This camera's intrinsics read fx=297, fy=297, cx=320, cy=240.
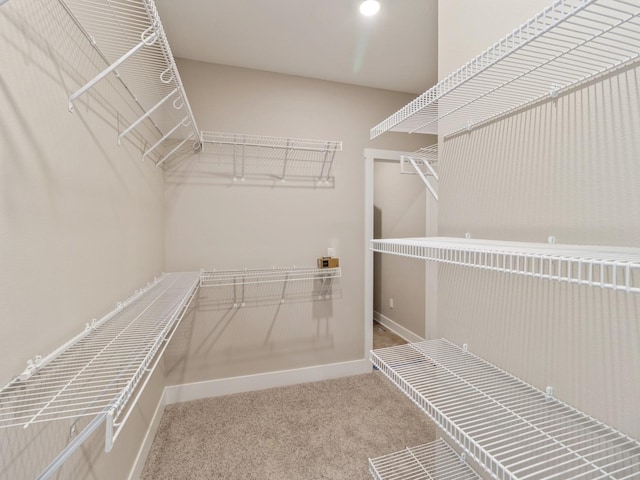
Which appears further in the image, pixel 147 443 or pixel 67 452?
pixel 147 443

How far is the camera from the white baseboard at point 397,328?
3.29m

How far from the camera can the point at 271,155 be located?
2363 millimetres

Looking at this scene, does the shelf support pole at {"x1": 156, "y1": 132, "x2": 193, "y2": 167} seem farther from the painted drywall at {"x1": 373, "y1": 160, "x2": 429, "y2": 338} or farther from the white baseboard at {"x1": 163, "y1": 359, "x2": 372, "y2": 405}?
Answer: the painted drywall at {"x1": 373, "y1": 160, "x2": 429, "y2": 338}

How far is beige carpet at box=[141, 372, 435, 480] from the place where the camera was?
160 cm

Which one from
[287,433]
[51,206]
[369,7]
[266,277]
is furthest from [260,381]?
[369,7]

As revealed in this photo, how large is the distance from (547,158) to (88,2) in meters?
1.53

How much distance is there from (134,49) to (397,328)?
352cm

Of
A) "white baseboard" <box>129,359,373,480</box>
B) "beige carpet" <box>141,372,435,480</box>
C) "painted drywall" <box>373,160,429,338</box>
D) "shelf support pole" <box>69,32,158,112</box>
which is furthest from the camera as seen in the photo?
"painted drywall" <box>373,160,429,338</box>

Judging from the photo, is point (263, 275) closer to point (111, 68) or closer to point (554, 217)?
point (111, 68)

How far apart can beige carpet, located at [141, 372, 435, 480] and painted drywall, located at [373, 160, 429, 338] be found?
1164 millimetres

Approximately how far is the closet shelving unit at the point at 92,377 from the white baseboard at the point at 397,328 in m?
2.72

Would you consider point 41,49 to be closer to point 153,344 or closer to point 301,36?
point 153,344

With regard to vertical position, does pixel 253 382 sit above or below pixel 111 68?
below

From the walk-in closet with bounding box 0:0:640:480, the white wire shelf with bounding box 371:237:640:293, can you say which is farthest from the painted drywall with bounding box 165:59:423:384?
the white wire shelf with bounding box 371:237:640:293
